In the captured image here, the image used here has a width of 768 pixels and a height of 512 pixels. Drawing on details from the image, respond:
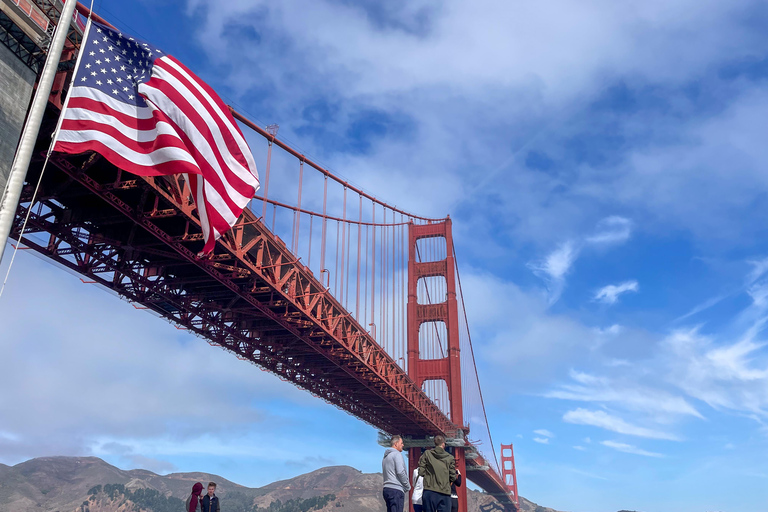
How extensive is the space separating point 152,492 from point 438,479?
14087cm

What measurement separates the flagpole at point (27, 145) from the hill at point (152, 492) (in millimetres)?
109055

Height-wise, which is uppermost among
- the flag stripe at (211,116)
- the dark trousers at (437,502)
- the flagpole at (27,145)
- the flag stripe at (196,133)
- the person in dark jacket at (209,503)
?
the flag stripe at (211,116)

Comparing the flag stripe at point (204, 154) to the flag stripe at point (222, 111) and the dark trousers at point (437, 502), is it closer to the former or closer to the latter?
the flag stripe at point (222, 111)

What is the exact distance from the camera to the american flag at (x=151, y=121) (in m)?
9.23

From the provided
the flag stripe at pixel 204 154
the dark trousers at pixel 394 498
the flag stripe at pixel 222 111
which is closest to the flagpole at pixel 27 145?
the flag stripe at pixel 204 154

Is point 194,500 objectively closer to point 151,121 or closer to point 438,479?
point 438,479

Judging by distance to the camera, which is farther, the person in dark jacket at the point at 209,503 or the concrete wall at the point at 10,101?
the person in dark jacket at the point at 209,503

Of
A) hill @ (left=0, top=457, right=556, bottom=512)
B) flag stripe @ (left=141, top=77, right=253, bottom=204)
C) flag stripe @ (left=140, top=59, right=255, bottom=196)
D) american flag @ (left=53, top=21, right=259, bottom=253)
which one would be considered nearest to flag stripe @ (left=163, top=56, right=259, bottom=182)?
american flag @ (left=53, top=21, right=259, bottom=253)

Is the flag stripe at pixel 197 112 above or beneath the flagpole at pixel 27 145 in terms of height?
above

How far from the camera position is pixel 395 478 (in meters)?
6.30

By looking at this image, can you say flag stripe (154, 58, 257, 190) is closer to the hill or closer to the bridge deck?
the bridge deck

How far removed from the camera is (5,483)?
13062 centimetres

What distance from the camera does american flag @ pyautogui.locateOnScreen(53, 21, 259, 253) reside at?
9227 millimetres

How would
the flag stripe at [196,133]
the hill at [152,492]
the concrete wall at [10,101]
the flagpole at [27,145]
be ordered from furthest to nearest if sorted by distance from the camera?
the hill at [152,492] < the flag stripe at [196,133] < the concrete wall at [10,101] < the flagpole at [27,145]
